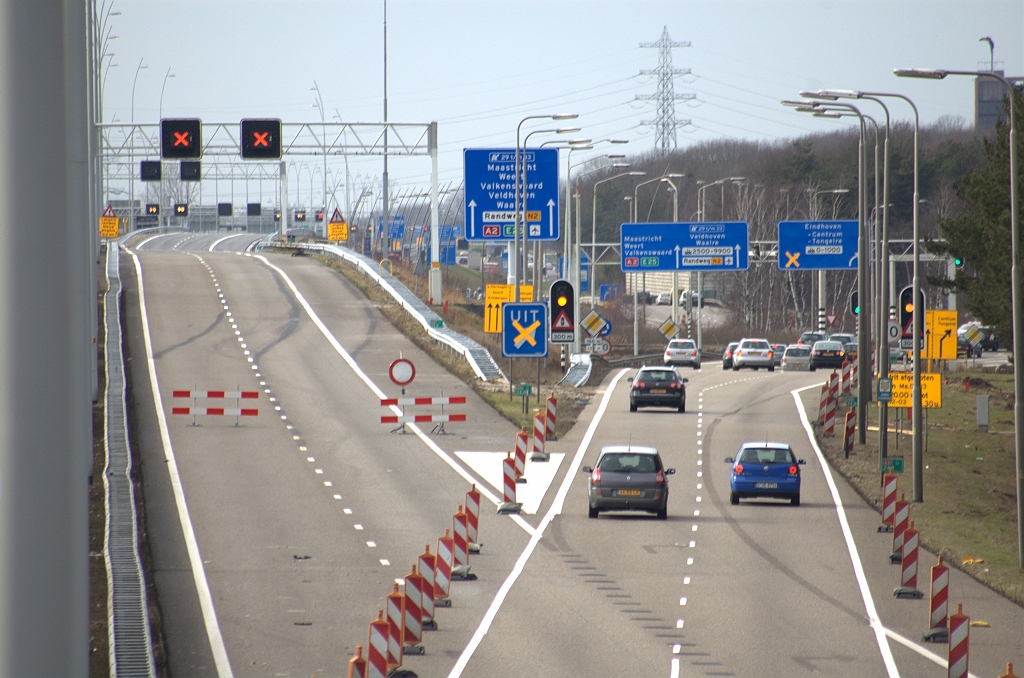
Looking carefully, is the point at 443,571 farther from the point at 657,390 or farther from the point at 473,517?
the point at 657,390

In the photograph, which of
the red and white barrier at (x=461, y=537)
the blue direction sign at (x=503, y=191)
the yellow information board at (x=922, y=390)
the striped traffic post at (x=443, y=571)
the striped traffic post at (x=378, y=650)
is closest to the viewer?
the striped traffic post at (x=378, y=650)

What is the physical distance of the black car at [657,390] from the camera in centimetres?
3947

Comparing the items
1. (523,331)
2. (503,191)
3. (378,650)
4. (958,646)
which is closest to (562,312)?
(523,331)

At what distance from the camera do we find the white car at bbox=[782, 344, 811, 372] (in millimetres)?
60125

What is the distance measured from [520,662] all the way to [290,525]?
912cm

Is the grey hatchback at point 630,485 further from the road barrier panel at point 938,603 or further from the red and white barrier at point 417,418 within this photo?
the red and white barrier at point 417,418

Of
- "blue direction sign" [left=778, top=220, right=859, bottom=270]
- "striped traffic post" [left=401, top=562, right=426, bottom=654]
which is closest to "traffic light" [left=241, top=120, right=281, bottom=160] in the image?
"striped traffic post" [left=401, top=562, right=426, bottom=654]

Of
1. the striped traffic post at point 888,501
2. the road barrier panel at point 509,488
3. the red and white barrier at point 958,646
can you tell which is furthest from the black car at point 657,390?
the red and white barrier at point 958,646

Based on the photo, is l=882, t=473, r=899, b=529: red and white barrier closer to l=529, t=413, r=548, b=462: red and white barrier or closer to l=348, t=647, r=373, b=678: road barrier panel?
l=529, t=413, r=548, b=462: red and white barrier

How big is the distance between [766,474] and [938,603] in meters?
10.4

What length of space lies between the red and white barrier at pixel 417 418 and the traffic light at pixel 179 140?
9676 mm

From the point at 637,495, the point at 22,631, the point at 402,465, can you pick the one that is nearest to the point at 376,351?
the point at 402,465

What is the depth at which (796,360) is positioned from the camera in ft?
197

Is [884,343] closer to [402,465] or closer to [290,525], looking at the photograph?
[402,465]
